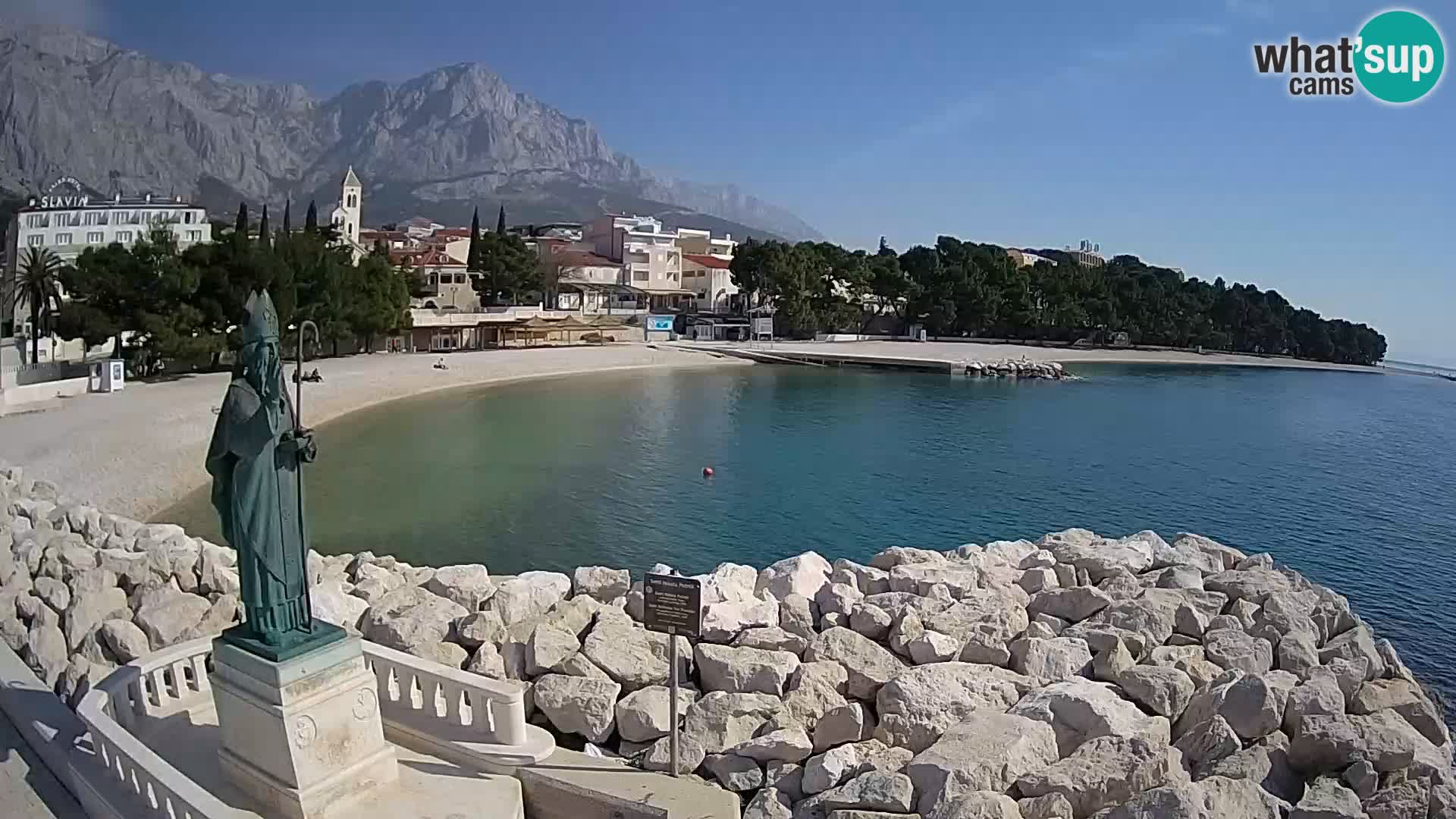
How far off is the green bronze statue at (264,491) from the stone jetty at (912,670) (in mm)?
2894

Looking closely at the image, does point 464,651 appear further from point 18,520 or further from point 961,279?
point 961,279

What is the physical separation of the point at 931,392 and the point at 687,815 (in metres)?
47.4

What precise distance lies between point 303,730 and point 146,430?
22.3 meters

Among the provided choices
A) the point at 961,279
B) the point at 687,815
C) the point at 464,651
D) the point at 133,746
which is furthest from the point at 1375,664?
the point at 961,279

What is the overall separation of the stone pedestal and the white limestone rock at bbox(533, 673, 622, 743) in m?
2.16

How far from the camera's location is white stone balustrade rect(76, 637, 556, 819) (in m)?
6.16

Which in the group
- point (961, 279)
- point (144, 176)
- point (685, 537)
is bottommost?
point (685, 537)

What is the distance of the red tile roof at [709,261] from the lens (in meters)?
85.6

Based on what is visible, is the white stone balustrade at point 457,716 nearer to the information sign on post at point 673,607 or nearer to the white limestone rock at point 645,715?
the information sign on post at point 673,607

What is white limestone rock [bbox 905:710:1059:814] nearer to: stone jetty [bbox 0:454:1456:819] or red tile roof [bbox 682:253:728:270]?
stone jetty [bbox 0:454:1456:819]

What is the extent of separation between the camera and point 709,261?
87000 millimetres

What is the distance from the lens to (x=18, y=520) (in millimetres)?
13023

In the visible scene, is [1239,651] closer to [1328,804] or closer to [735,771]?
[1328,804]

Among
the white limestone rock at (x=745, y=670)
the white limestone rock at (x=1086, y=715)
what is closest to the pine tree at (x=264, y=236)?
the white limestone rock at (x=745, y=670)
